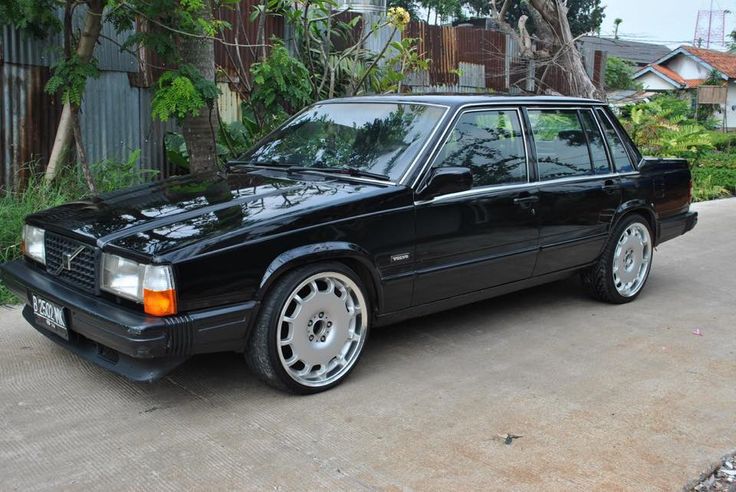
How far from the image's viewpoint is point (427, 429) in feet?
12.0

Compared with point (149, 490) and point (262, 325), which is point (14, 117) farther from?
point (149, 490)

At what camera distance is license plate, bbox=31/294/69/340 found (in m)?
3.82

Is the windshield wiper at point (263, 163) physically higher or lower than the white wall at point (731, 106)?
lower

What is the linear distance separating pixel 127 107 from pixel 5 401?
5.12 metres

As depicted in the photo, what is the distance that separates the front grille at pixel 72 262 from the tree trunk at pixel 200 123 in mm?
3061

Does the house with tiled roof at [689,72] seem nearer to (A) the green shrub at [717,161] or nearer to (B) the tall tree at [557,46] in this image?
(A) the green shrub at [717,161]

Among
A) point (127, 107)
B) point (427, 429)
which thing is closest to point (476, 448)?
point (427, 429)

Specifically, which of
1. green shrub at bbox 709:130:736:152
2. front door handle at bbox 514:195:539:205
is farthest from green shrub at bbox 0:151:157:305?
green shrub at bbox 709:130:736:152

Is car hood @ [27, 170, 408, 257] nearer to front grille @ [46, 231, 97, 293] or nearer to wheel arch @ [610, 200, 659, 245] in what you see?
front grille @ [46, 231, 97, 293]

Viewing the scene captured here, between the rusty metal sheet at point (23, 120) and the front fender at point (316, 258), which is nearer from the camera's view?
the front fender at point (316, 258)

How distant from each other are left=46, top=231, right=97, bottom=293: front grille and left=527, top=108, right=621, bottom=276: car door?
9.52 feet

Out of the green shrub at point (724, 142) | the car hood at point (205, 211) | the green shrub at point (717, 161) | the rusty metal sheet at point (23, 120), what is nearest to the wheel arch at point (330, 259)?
the car hood at point (205, 211)

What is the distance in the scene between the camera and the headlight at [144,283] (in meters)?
3.39

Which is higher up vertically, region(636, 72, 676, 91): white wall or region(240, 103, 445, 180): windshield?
region(636, 72, 676, 91): white wall
